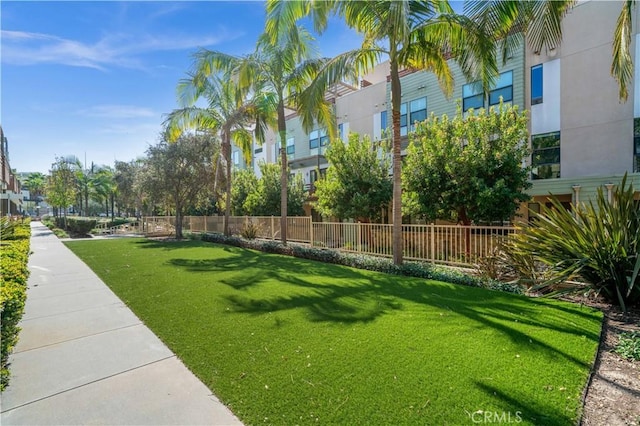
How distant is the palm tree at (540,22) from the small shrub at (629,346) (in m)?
4.74

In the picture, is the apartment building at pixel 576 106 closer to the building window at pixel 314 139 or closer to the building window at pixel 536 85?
the building window at pixel 536 85

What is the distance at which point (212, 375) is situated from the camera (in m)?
3.66

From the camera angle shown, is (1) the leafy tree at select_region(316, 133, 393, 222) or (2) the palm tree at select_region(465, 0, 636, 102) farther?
(1) the leafy tree at select_region(316, 133, 393, 222)

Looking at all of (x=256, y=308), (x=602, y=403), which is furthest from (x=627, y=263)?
(x=256, y=308)

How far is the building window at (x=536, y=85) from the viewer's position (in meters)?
15.0

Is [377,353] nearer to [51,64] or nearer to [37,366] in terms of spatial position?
[37,366]

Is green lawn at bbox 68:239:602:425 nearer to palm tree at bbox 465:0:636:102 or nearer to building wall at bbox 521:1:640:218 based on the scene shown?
palm tree at bbox 465:0:636:102

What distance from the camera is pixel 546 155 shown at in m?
15.1

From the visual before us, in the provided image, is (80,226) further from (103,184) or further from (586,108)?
(586,108)

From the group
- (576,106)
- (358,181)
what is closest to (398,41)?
(358,181)

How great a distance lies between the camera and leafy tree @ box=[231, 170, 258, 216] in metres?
23.1

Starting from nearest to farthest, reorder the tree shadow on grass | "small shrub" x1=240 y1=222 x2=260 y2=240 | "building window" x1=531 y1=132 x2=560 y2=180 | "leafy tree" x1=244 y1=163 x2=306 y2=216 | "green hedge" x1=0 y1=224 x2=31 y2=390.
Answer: "green hedge" x1=0 y1=224 x2=31 y2=390, the tree shadow on grass, "building window" x1=531 y1=132 x2=560 y2=180, "small shrub" x1=240 y1=222 x2=260 y2=240, "leafy tree" x1=244 y1=163 x2=306 y2=216

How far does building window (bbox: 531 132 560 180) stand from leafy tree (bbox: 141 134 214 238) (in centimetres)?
1874

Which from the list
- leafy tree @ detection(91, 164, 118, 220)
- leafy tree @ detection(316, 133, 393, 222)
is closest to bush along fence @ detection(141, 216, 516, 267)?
leafy tree @ detection(316, 133, 393, 222)
